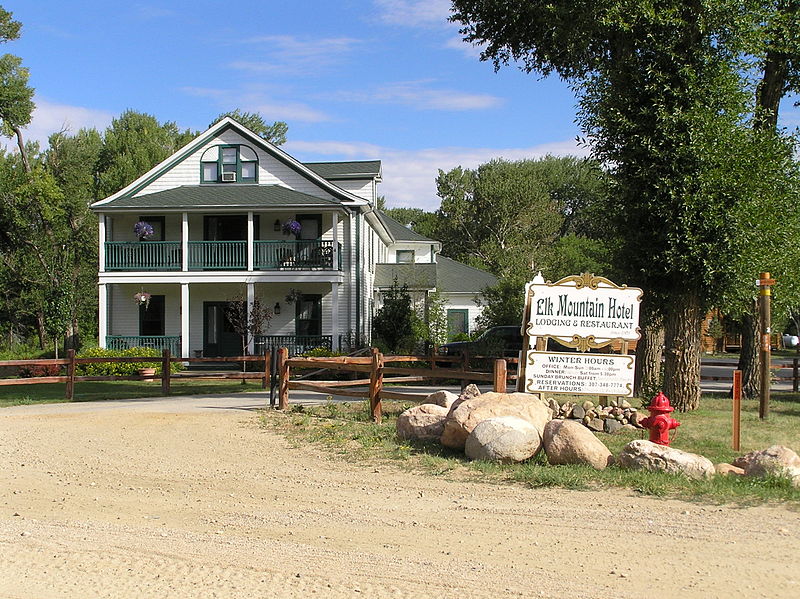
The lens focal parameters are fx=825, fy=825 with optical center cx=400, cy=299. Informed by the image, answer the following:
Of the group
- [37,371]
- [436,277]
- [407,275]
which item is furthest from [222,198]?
[436,277]

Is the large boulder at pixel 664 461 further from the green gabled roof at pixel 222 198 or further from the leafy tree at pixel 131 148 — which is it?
the leafy tree at pixel 131 148

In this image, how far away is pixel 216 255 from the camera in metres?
29.5

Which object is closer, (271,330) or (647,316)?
(647,316)

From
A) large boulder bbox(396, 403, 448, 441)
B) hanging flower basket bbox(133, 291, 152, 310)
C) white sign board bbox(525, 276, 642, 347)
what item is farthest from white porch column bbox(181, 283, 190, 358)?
large boulder bbox(396, 403, 448, 441)

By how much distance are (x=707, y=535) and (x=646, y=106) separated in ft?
33.8

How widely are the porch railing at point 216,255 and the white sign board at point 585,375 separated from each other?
18628 mm

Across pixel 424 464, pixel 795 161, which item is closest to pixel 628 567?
pixel 424 464

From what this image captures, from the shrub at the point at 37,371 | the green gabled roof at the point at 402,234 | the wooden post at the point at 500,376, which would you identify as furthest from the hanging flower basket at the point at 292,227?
the wooden post at the point at 500,376

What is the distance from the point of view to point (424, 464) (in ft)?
32.8

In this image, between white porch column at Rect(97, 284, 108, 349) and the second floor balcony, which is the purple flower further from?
white porch column at Rect(97, 284, 108, 349)

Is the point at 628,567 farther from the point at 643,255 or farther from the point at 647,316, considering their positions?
the point at 647,316

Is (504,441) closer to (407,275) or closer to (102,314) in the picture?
(102,314)

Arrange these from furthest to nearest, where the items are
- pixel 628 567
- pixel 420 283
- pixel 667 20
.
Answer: pixel 420 283 < pixel 667 20 < pixel 628 567

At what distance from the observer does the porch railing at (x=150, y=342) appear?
29469 millimetres
